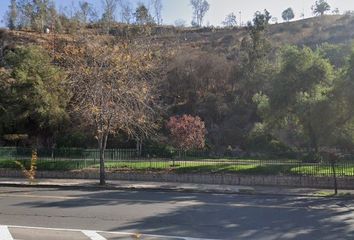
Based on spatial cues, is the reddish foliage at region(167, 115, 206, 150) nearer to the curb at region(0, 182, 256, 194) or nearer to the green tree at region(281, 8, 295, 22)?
the curb at region(0, 182, 256, 194)

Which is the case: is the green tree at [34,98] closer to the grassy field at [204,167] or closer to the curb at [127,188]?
the grassy field at [204,167]

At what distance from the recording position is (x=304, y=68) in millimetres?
31406

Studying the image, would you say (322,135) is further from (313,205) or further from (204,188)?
(313,205)

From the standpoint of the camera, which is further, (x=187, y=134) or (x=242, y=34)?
(x=242, y=34)

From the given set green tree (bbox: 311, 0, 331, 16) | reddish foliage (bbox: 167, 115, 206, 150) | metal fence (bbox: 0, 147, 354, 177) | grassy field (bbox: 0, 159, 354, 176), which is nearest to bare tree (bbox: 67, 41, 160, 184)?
grassy field (bbox: 0, 159, 354, 176)

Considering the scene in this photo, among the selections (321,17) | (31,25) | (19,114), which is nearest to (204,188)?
(19,114)

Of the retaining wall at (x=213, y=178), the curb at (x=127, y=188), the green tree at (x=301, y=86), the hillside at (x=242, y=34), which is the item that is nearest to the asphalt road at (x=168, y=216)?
the curb at (x=127, y=188)

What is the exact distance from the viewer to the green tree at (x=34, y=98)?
3716 cm

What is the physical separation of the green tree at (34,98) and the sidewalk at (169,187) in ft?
42.9

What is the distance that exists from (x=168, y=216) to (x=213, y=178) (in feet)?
32.7

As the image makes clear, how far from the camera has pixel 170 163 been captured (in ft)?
90.7

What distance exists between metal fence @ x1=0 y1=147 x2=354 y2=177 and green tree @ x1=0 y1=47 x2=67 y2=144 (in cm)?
873

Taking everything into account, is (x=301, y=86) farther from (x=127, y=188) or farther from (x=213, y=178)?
(x=127, y=188)

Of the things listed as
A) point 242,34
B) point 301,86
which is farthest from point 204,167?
point 242,34
